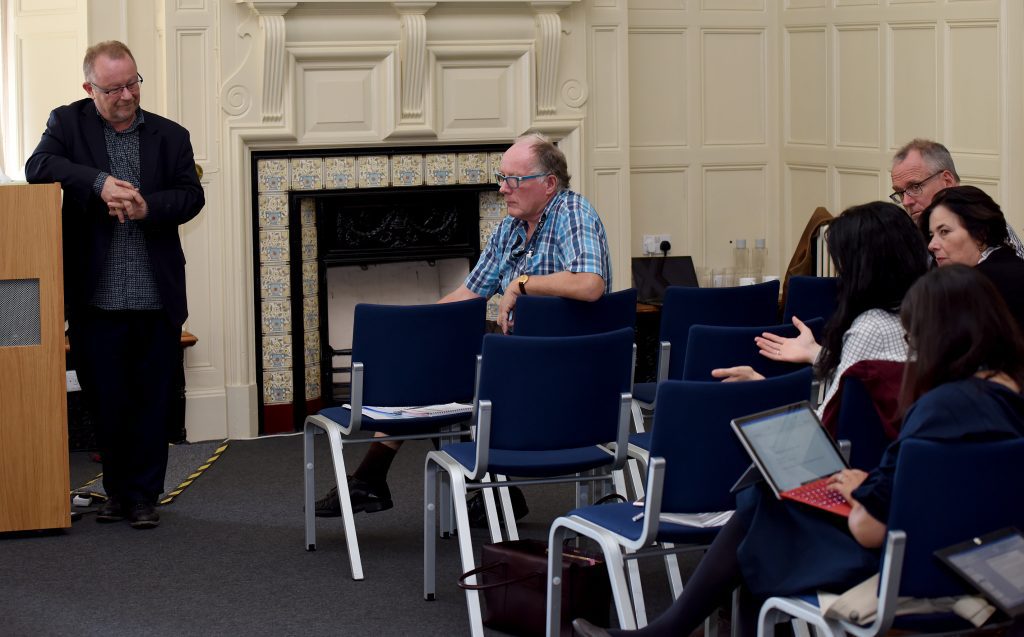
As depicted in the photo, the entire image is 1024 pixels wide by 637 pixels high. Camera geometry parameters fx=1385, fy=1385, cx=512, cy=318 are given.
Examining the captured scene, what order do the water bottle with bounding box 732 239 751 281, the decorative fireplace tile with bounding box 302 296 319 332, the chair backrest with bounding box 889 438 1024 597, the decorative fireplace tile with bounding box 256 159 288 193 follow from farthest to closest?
the water bottle with bounding box 732 239 751 281
the decorative fireplace tile with bounding box 302 296 319 332
the decorative fireplace tile with bounding box 256 159 288 193
the chair backrest with bounding box 889 438 1024 597

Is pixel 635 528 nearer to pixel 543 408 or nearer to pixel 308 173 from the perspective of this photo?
pixel 543 408

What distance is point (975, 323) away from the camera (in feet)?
8.55

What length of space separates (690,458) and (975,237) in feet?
3.98

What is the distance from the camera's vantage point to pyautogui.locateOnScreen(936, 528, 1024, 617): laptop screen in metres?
2.48

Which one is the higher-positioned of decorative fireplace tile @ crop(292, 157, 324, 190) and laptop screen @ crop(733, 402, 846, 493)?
decorative fireplace tile @ crop(292, 157, 324, 190)

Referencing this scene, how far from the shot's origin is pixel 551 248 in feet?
15.8

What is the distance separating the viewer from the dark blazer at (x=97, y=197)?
16.3ft

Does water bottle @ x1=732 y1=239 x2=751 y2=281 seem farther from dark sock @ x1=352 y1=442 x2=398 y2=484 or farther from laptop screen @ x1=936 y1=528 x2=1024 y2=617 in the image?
laptop screen @ x1=936 y1=528 x2=1024 y2=617

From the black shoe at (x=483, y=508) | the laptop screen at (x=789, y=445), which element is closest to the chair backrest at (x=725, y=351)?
the laptop screen at (x=789, y=445)

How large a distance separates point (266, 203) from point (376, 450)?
214 cm

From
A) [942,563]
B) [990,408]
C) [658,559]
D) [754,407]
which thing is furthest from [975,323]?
[658,559]

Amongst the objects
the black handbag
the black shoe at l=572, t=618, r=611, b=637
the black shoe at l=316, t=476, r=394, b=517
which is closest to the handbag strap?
the black handbag

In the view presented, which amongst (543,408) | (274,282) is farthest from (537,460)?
(274,282)

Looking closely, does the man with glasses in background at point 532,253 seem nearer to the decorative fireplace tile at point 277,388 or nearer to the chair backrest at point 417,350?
the chair backrest at point 417,350
